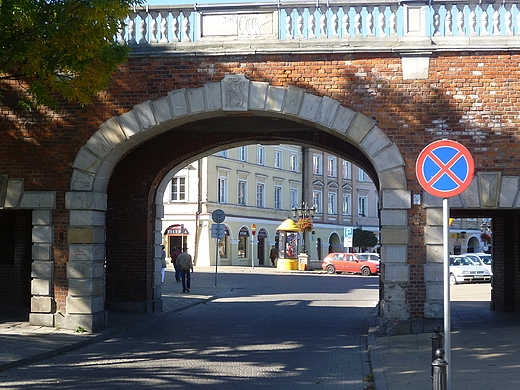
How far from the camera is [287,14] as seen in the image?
13688 mm

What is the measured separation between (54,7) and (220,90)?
392 cm

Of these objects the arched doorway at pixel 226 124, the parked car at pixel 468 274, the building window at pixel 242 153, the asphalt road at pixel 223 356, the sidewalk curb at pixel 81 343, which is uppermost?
A: the building window at pixel 242 153

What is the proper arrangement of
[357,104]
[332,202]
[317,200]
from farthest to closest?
[332,202], [317,200], [357,104]

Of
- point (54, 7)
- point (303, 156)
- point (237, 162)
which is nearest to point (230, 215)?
point (237, 162)

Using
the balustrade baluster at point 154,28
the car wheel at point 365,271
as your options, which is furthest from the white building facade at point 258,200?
the balustrade baluster at point 154,28

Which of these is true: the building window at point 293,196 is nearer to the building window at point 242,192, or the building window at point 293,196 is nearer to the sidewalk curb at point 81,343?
the building window at point 242,192

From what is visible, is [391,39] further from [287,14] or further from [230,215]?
[230,215]

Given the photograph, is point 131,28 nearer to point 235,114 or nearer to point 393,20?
point 235,114

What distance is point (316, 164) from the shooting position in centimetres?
6694

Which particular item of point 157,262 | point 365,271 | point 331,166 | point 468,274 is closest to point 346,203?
point 331,166

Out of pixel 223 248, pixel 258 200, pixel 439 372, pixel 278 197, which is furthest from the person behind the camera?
pixel 278 197

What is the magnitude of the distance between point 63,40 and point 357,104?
552 cm

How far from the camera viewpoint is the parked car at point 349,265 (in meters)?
42.8

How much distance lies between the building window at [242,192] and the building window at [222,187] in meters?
1.97
